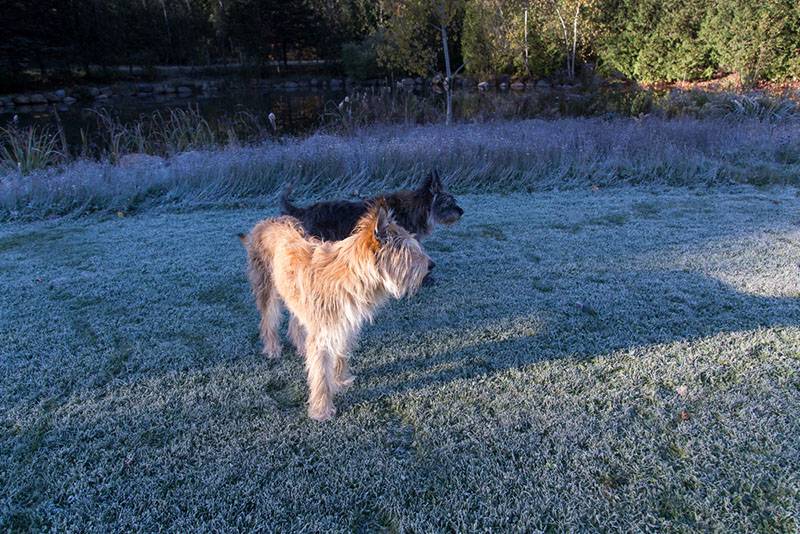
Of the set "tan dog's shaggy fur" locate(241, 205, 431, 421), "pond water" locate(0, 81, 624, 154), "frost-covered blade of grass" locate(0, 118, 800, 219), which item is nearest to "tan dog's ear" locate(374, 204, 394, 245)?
"tan dog's shaggy fur" locate(241, 205, 431, 421)

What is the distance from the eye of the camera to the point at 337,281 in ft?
9.66

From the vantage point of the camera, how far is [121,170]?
8.81 meters

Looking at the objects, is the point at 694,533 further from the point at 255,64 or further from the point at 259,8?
the point at 259,8

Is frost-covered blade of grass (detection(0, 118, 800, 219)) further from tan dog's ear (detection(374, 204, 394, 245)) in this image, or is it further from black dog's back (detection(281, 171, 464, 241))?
tan dog's ear (detection(374, 204, 394, 245))

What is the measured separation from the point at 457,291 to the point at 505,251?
1.19m

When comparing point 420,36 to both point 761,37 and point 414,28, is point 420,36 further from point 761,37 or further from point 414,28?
point 761,37

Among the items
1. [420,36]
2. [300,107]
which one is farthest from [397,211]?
[300,107]

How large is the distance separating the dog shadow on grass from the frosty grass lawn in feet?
0.07

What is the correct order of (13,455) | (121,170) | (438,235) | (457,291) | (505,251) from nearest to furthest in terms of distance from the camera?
(13,455) < (457,291) < (505,251) < (438,235) < (121,170)

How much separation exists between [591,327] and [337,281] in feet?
7.52

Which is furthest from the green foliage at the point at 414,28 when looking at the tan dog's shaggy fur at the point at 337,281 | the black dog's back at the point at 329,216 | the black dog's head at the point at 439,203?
the tan dog's shaggy fur at the point at 337,281

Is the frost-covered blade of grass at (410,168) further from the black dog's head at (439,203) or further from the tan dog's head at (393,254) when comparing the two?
the tan dog's head at (393,254)

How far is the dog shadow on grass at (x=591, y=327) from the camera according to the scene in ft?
11.6

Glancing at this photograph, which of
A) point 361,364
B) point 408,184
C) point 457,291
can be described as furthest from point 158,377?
point 408,184
